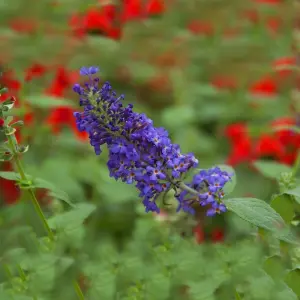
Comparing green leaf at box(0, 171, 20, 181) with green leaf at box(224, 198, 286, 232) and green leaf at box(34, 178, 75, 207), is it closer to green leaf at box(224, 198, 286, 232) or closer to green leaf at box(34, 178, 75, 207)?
green leaf at box(34, 178, 75, 207)

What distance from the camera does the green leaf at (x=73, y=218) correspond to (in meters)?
1.92

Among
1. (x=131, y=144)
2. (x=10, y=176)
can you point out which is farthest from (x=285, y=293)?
(x=10, y=176)

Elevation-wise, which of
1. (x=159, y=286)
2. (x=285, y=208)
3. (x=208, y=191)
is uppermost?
(x=208, y=191)

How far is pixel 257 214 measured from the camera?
5.09 feet

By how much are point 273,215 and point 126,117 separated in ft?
1.35

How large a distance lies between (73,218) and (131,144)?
0.43 m

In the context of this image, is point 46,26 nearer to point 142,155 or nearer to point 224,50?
point 224,50

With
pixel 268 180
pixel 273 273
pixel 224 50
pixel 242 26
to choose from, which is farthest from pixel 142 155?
pixel 242 26

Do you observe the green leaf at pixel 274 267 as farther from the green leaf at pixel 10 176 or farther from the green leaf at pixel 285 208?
the green leaf at pixel 10 176

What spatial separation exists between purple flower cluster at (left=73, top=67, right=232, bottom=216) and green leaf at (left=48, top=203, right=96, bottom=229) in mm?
328

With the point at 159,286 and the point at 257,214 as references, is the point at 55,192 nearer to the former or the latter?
the point at 159,286

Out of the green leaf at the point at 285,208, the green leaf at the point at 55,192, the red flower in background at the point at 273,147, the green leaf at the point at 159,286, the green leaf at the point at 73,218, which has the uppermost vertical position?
the green leaf at the point at 55,192

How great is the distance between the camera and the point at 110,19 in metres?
3.48

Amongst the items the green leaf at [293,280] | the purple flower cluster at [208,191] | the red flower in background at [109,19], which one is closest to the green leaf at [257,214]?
the purple flower cluster at [208,191]
